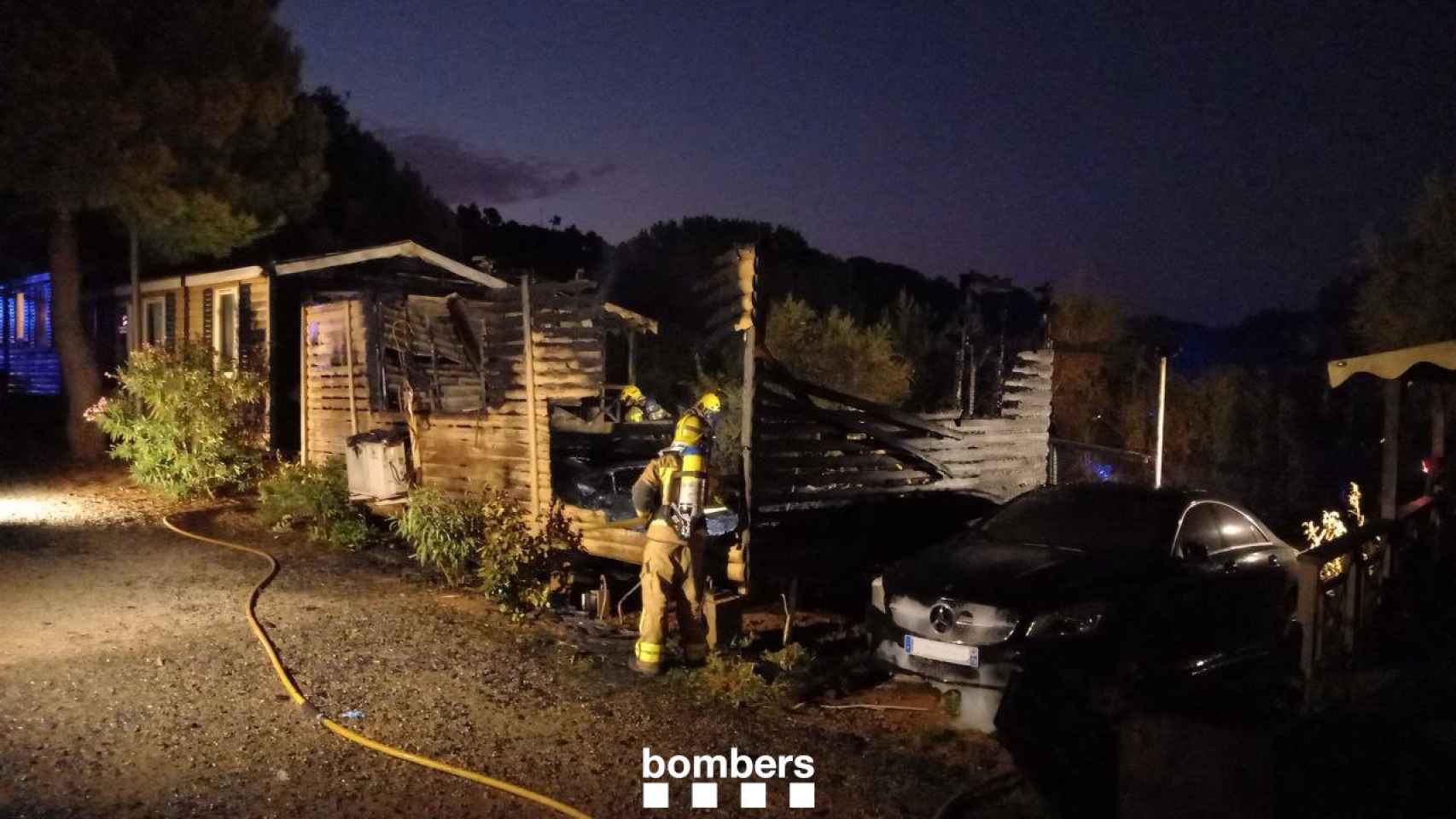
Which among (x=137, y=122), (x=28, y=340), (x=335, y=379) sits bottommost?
(x=335, y=379)

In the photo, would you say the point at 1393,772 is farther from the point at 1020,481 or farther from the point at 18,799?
the point at 1020,481

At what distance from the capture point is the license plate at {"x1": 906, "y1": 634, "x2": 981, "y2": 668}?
607 centimetres

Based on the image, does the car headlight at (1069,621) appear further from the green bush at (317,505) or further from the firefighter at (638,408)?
the firefighter at (638,408)

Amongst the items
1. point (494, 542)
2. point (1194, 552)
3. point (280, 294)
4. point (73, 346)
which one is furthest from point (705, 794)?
point (73, 346)

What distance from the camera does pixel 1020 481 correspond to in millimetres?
11211

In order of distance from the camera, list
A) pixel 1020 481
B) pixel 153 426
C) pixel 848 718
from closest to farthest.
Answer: pixel 848 718 < pixel 1020 481 < pixel 153 426

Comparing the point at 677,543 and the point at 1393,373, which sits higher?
the point at 1393,373

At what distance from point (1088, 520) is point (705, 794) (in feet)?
11.5

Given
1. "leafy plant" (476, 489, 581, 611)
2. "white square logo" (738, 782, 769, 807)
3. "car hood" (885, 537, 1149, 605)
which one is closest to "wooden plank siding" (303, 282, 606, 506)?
"leafy plant" (476, 489, 581, 611)

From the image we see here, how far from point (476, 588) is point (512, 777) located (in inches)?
169

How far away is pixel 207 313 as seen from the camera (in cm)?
1895

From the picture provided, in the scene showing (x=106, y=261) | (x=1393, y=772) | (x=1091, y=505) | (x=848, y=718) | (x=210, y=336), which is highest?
(x=106, y=261)

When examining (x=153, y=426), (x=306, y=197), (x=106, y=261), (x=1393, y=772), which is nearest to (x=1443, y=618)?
(x=1393, y=772)

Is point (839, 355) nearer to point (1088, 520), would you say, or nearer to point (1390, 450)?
point (1390, 450)
